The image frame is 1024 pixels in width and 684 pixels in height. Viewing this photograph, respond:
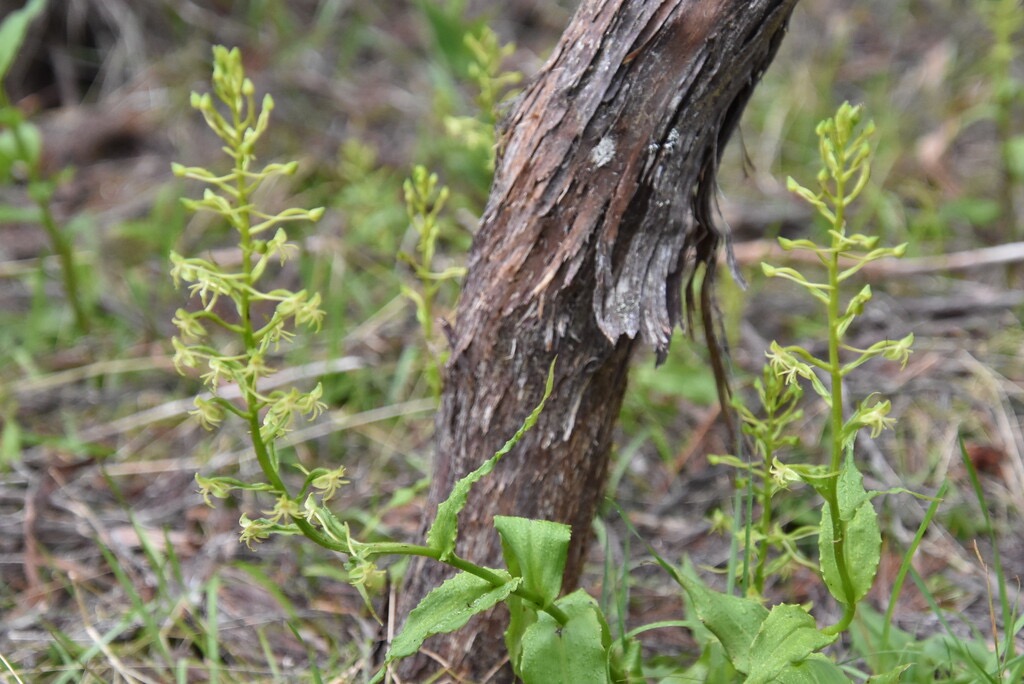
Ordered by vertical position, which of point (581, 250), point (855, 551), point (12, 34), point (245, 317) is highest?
point (12, 34)

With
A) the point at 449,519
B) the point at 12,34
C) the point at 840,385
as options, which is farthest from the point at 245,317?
the point at 12,34

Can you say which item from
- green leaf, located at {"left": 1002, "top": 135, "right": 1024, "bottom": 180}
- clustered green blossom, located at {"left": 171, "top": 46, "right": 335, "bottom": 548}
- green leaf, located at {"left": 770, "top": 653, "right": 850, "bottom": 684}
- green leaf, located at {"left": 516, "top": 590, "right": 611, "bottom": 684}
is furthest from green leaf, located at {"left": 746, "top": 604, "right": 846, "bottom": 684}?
green leaf, located at {"left": 1002, "top": 135, "right": 1024, "bottom": 180}

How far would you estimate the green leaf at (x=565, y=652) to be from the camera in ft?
4.21

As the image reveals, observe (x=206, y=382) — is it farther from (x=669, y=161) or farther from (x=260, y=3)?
(x=260, y=3)

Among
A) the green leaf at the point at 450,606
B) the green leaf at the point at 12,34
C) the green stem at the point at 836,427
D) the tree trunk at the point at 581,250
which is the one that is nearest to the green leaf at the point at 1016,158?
the tree trunk at the point at 581,250

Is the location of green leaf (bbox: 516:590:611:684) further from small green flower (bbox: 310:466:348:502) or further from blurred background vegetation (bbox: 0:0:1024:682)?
small green flower (bbox: 310:466:348:502)

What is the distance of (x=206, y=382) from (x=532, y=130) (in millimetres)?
591

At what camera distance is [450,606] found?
1236 mm

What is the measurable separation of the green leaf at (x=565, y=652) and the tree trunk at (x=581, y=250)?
271 mm

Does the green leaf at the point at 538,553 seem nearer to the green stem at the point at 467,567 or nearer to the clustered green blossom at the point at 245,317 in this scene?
the green stem at the point at 467,567

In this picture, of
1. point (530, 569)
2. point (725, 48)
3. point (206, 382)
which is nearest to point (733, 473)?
point (530, 569)

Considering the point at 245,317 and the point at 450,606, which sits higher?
the point at 245,317

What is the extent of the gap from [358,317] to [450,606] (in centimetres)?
176

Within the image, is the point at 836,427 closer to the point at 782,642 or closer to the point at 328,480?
the point at 782,642
